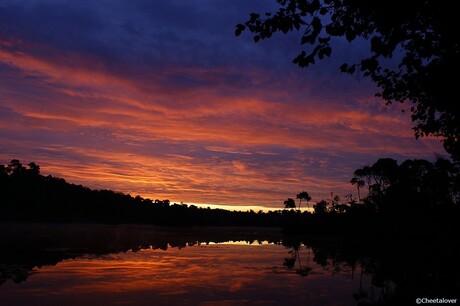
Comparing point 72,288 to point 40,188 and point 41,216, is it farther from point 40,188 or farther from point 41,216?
point 40,188

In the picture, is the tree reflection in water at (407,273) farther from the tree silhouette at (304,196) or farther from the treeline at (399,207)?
the tree silhouette at (304,196)

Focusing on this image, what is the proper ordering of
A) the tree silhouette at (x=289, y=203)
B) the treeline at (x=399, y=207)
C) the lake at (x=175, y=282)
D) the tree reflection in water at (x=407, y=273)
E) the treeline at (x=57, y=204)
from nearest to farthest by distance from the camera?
the lake at (x=175, y=282), the tree reflection in water at (x=407, y=273), the treeline at (x=399, y=207), the treeline at (x=57, y=204), the tree silhouette at (x=289, y=203)

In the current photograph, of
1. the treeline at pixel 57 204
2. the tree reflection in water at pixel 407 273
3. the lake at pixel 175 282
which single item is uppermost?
the treeline at pixel 57 204

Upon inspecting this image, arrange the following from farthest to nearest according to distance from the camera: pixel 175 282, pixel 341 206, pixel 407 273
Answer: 1. pixel 341 206
2. pixel 407 273
3. pixel 175 282

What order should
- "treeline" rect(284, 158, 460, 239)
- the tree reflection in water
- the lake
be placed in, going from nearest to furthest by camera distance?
the lake → the tree reflection in water → "treeline" rect(284, 158, 460, 239)

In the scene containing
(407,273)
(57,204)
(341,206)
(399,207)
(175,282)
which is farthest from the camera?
(57,204)

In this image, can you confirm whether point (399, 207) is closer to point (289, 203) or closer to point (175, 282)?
point (175, 282)

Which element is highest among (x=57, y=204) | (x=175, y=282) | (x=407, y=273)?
(x=57, y=204)

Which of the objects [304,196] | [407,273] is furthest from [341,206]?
[407,273]

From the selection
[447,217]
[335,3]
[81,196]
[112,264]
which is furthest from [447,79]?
[81,196]

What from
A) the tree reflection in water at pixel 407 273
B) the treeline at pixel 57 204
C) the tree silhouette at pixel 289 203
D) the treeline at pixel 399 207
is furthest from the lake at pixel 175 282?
the tree silhouette at pixel 289 203

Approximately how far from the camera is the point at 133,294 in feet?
62.2

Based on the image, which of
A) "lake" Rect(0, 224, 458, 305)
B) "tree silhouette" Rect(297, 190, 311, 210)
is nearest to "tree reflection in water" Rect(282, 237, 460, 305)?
"lake" Rect(0, 224, 458, 305)

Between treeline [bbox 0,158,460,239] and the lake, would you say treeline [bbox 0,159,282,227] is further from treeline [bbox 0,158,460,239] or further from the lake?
the lake
